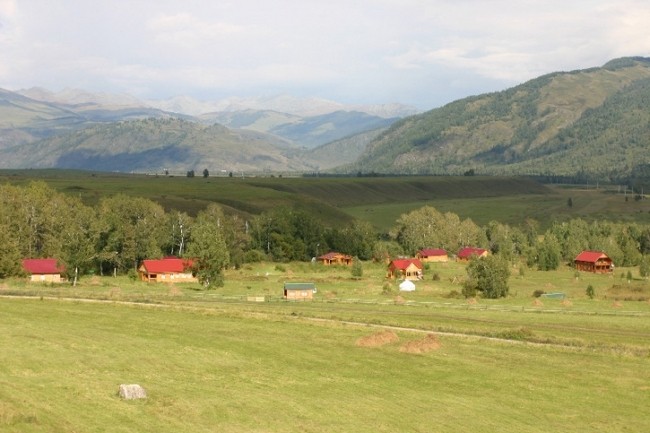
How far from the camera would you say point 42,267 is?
11294 cm

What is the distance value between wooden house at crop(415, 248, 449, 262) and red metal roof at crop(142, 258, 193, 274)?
6186cm

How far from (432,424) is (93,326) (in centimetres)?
3015

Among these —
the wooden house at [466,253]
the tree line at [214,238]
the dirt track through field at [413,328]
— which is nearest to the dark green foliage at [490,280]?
the tree line at [214,238]

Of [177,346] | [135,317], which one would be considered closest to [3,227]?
[135,317]

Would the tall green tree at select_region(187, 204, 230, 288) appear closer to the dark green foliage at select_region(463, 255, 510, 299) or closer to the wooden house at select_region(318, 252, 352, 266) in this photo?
the dark green foliage at select_region(463, 255, 510, 299)

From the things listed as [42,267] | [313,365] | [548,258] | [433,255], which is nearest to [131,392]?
[313,365]

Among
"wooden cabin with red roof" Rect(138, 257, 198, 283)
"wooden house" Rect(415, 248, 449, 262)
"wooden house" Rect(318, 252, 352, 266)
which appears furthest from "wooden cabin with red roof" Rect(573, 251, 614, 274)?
"wooden cabin with red roof" Rect(138, 257, 198, 283)

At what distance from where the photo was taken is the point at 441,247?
183m

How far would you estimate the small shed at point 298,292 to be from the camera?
9362cm

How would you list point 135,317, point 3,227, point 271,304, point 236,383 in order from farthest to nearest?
point 3,227
point 271,304
point 135,317
point 236,383

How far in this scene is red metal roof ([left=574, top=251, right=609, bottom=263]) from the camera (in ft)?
496

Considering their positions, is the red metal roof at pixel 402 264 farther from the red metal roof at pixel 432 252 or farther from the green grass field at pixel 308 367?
the green grass field at pixel 308 367

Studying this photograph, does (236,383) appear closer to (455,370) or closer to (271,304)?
(455,370)

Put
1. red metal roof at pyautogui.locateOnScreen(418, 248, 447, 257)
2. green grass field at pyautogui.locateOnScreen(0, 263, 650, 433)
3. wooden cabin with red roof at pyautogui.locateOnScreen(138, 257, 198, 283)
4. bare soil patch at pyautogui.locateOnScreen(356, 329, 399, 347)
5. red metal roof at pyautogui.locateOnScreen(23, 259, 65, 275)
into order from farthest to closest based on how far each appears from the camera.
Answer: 1. red metal roof at pyautogui.locateOnScreen(418, 248, 447, 257)
2. wooden cabin with red roof at pyautogui.locateOnScreen(138, 257, 198, 283)
3. red metal roof at pyautogui.locateOnScreen(23, 259, 65, 275)
4. bare soil patch at pyautogui.locateOnScreen(356, 329, 399, 347)
5. green grass field at pyautogui.locateOnScreen(0, 263, 650, 433)
